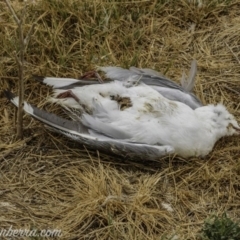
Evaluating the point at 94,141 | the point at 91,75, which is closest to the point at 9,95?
the point at 91,75

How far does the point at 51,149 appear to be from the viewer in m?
3.69

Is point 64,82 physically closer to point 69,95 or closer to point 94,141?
point 69,95

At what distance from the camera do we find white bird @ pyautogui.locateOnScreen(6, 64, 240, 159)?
3549 mm

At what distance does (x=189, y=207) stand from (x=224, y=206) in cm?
19

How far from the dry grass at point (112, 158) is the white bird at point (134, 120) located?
10 centimetres

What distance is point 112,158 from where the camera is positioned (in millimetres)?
3615

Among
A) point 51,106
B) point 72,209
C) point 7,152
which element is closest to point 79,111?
point 51,106

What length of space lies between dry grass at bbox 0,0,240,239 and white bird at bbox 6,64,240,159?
101 millimetres

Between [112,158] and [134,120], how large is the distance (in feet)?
0.82

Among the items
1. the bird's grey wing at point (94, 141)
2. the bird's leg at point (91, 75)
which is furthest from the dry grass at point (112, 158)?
the bird's leg at point (91, 75)

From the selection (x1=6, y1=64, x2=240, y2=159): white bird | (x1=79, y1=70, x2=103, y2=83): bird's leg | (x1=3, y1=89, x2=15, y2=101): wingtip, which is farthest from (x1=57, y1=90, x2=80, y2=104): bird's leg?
(x1=3, y1=89, x2=15, y2=101): wingtip

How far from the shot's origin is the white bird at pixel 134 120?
3.55 metres

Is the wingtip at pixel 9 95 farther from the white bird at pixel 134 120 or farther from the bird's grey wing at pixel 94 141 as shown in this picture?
the bird's grey wing at pixel 94 141

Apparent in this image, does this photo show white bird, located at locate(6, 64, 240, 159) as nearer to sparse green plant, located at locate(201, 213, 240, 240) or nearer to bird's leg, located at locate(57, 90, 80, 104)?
bird's leg, located at locate(57, 90, 80, 104)
